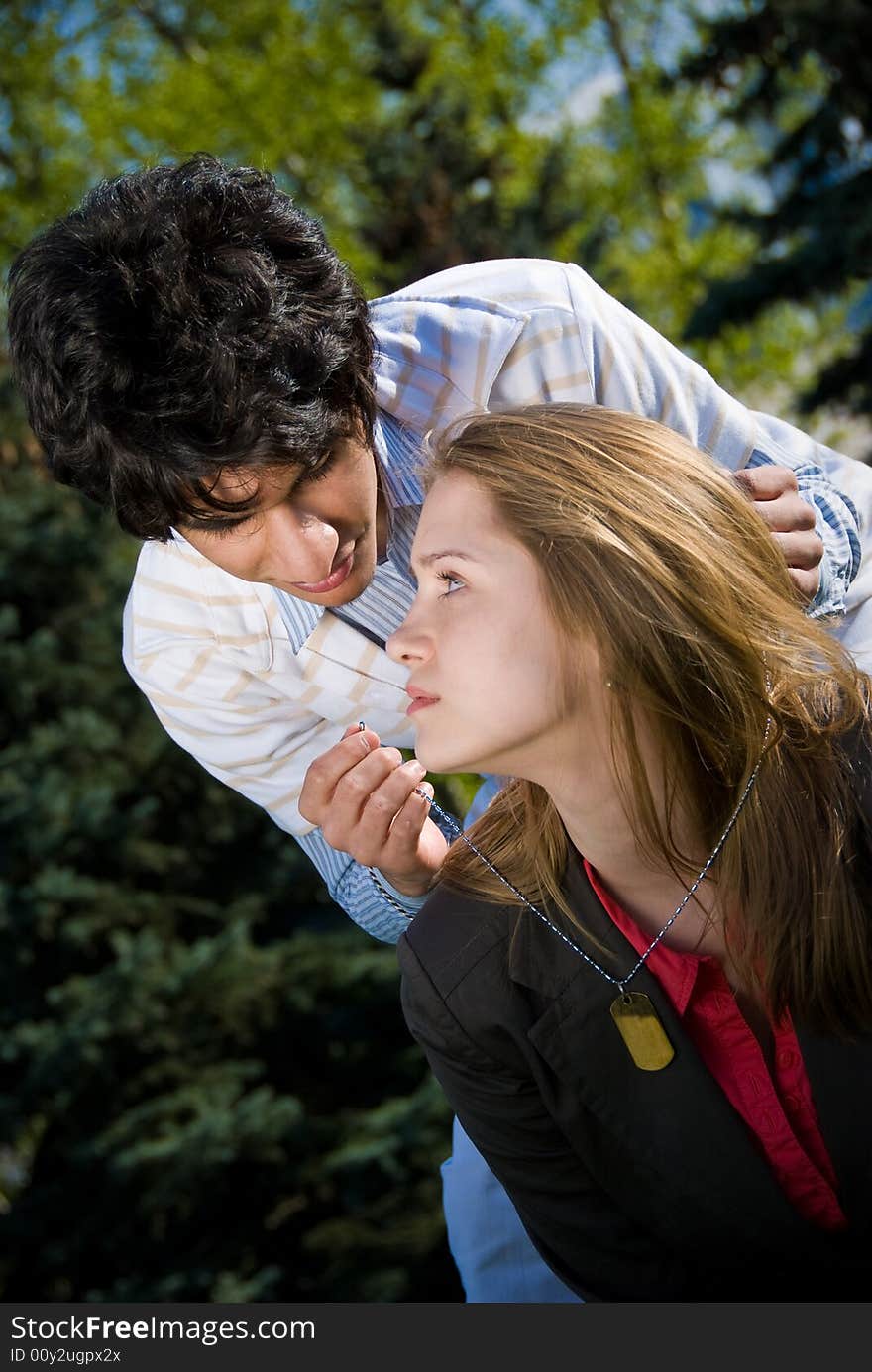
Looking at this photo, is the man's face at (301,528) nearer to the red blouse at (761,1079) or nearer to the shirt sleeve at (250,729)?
the shirt sleeve at (250,729)

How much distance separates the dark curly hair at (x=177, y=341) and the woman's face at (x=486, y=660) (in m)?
0.22

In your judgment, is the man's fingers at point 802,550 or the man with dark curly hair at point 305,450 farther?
the man's fingers at point 802,550

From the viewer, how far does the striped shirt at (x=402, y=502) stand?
5.90 ft

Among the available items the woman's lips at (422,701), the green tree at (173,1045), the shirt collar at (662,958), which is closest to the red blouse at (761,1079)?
the shirt collar at (662,958)

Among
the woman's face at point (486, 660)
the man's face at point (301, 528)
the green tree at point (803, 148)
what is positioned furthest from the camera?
the green tree at point (803, 148)

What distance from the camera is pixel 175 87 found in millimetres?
16234

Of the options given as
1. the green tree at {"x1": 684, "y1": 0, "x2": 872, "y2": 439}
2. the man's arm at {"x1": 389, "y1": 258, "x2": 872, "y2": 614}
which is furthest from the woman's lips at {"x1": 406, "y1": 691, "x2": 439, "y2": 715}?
the green tree at {"x1": 684, "y1": 0, "x2": 872, "y2": 439}

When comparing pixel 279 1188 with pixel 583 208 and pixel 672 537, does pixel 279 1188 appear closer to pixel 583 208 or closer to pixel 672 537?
pixel 672 537

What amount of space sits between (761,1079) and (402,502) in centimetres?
81

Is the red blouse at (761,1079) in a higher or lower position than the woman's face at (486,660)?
lower

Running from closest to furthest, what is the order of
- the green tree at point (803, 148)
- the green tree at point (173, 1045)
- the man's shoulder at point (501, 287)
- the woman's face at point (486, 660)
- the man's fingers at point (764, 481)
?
the woman's face at point (486, 660) → the man's fingers at point (764, 481) → the man's shoulder at point (501, 287) → the green tree at point (173, 1045) → the green tree at point (803, 148)

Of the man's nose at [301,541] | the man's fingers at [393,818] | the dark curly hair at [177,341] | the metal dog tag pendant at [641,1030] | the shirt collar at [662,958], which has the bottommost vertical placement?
the metal dog tag pendant at [641,1030]
